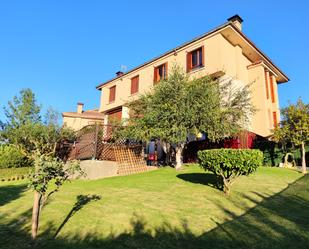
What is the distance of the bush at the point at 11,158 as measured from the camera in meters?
19.7

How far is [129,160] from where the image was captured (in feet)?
50.6

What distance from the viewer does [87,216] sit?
6.35 m

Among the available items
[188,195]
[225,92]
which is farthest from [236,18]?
[188,195]

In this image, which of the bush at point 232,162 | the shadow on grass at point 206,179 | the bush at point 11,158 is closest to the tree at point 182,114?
the shadow on grass at point 206,179

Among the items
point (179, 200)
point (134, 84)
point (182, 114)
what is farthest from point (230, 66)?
point (179, 200)

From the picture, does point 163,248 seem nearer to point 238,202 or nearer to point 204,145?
point 238,202

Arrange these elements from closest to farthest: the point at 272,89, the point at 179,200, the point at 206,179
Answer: the point at 179,200, the point at 206,179, the point at 272,89

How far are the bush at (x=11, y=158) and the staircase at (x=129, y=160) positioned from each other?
9.45 meters

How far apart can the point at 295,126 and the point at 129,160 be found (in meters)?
9.82

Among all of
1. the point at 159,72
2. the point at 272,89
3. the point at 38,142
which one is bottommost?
the point at 38,142

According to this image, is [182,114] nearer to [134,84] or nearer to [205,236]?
[205,236]

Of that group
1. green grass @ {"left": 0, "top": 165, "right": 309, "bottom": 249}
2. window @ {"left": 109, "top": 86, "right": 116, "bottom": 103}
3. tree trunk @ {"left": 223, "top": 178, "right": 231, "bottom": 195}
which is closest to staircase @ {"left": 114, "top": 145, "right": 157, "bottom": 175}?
green grass @ {"left": 0, "top": 165, "right": 309, "bottom": 249}

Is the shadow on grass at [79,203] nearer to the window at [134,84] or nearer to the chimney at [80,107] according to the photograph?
the window at [134,84]

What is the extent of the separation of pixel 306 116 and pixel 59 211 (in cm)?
1359
